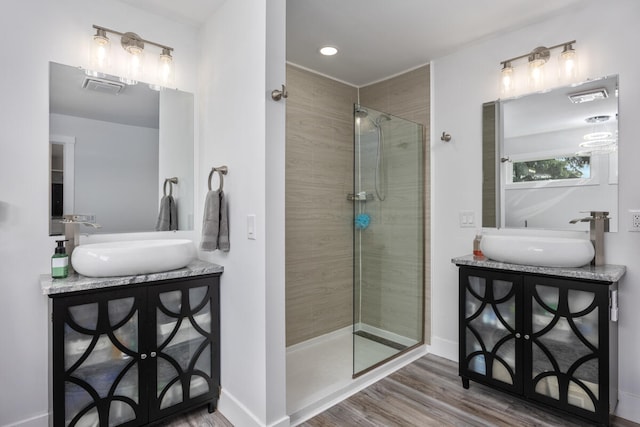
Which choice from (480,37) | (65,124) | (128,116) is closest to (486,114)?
(480,37)

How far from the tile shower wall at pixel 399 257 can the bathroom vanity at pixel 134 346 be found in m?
1.20

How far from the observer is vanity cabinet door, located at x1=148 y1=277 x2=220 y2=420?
6.01 ft

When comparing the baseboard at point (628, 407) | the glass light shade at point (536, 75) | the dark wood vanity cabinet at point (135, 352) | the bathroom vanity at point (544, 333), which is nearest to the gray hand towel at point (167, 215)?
the dark wood vanity cabinet at point (135, 352)

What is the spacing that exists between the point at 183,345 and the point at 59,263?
29.2 inches

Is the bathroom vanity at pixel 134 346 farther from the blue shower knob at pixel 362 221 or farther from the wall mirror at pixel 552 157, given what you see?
the wall mirror at pixel 552 157

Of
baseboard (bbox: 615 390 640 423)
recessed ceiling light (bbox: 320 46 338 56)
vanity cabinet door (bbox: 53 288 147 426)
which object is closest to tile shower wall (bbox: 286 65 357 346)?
recessed ceiling light (bbox: 320 46 338 56)

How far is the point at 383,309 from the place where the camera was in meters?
2.76

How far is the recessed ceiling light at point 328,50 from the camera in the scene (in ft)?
8.63

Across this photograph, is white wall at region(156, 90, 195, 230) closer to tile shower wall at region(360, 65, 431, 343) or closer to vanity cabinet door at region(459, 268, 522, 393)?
tile shower wall at region(360, 65, 431, 343)

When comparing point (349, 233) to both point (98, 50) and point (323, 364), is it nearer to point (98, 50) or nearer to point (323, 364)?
point (323, 364)

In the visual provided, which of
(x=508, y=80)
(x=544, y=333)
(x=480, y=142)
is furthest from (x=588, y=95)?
(x=544, y=333)

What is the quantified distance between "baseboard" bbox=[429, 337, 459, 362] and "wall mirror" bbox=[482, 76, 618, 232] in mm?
990

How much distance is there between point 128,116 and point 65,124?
328mm

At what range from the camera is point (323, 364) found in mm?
2668
